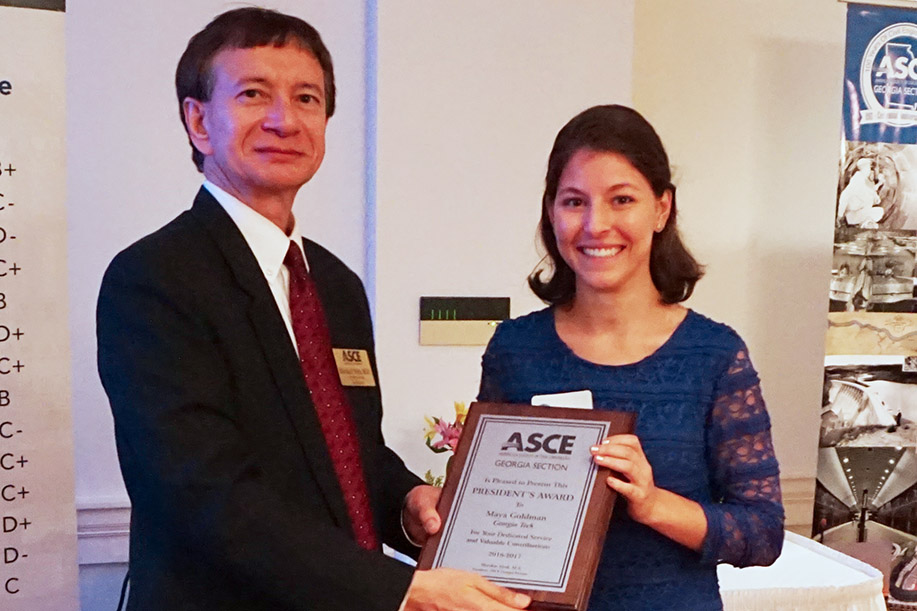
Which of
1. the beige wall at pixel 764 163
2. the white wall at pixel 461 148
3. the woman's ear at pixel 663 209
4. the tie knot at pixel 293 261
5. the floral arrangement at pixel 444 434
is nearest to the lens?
the tie knot at pixel 293 261

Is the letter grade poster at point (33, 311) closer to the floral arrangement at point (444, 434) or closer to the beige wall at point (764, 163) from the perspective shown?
the floral arrangement at point (444, 434)

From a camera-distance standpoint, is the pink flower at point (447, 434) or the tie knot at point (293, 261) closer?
the tie knot at point (293, 261)

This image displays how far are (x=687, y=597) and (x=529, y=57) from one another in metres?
2.61

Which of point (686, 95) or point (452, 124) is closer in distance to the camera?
point (452, 124)

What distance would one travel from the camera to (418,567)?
162 centimetres

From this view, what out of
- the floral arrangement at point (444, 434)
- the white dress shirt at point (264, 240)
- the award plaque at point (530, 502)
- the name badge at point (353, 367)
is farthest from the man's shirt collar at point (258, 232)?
the floral arrangement at point (444, 434)

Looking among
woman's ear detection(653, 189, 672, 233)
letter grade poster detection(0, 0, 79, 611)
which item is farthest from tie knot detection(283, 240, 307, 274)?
letter grade poster detection(0, 0, 79, 611)

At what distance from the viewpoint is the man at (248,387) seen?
146 centimetres

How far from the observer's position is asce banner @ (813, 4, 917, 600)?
152 inches

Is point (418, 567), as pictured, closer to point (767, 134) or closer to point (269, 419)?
point (269, 419)

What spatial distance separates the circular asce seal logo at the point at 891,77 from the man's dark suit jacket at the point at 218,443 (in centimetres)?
315

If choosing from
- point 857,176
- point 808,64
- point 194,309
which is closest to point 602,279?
point 194,309

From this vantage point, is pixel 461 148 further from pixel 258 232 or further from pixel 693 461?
pixel 693 461

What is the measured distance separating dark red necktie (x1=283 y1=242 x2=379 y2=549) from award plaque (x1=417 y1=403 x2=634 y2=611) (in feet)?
0.46
